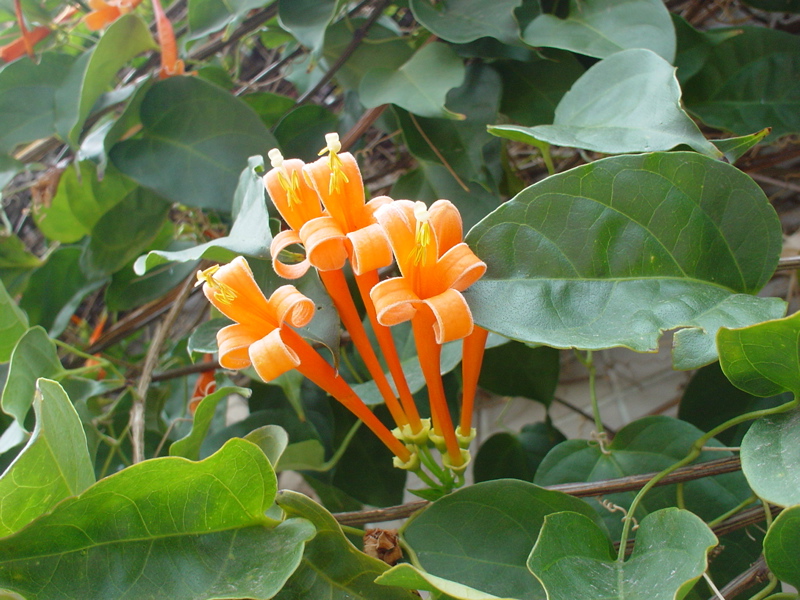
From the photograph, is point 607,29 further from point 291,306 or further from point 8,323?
point 8,323

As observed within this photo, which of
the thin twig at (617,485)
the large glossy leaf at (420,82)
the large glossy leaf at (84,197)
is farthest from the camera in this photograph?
the large glossy leaf at (84,197)

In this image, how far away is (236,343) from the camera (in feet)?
1.09

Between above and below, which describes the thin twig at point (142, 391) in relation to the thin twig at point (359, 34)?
below

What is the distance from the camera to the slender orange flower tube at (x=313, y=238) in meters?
0.33

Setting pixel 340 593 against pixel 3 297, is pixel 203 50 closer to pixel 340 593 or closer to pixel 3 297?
pixel 3 297

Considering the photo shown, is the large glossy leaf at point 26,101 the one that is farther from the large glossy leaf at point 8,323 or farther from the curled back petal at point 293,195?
the curled back petal at point 293,195

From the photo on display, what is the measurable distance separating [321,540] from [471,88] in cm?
43

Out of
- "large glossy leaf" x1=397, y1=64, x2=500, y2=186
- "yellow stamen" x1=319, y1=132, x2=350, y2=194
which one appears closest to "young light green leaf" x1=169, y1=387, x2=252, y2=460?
"yellow stamen" x1=319, y1=132, x2=350, y2=194

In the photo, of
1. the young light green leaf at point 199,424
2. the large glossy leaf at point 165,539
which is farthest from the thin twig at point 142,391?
the large glossy leaf at point 165,539

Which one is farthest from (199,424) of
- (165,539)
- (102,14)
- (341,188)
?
(102,14)

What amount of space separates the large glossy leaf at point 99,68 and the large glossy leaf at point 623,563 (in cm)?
59

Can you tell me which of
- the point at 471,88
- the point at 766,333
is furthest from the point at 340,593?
the point at 471,88

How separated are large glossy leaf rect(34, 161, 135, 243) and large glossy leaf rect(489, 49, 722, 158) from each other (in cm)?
58

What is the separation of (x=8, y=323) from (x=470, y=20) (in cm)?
53
